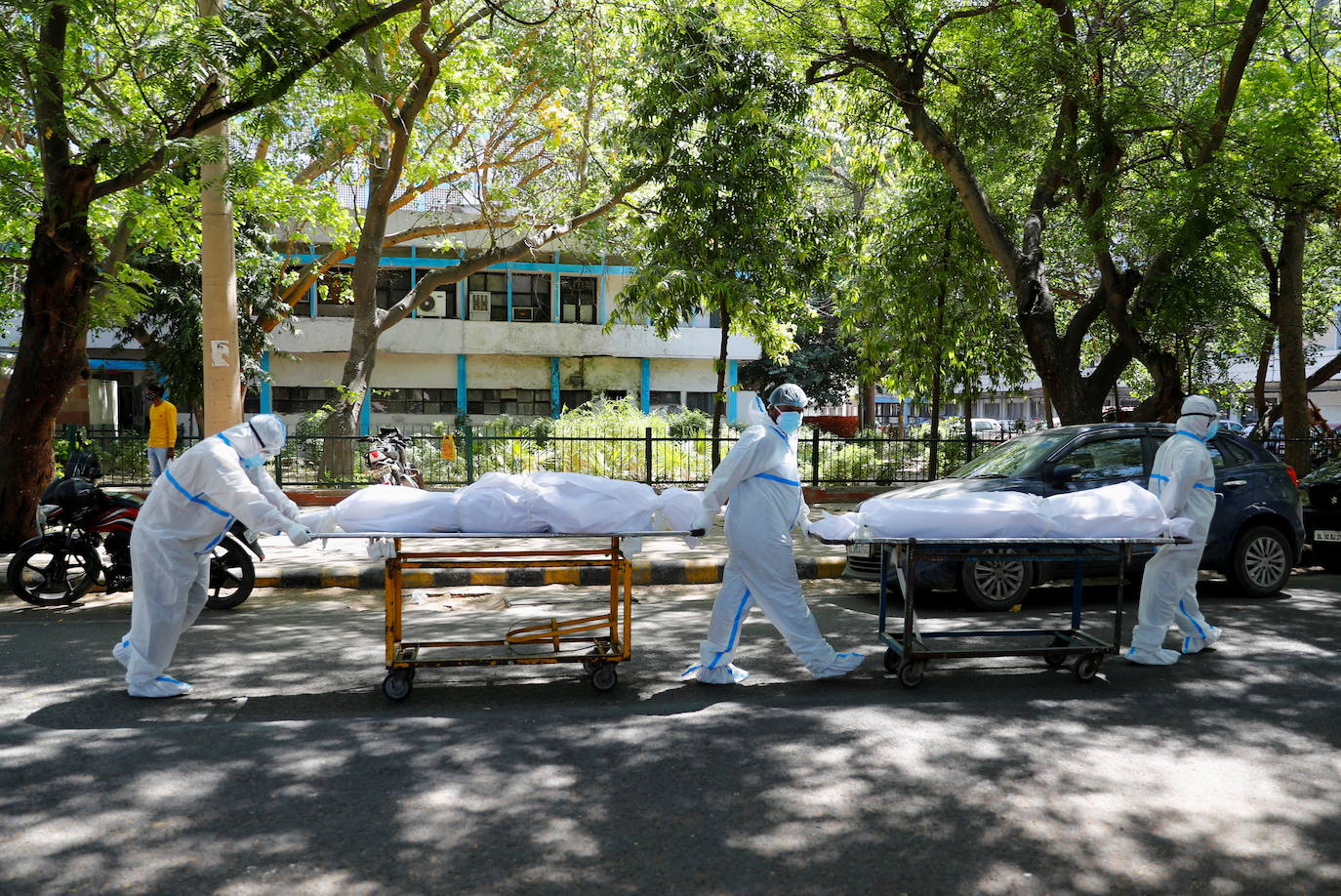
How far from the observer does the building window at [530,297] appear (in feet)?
108

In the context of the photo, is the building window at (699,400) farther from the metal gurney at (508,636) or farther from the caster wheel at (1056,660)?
the metal gurney at (508,636)

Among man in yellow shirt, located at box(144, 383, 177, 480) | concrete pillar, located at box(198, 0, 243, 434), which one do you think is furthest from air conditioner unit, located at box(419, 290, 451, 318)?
concrete pillar, located at box(198, 0, 243, 434)

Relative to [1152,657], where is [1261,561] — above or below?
above

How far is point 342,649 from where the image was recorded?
697 centimetres

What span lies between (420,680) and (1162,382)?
11.3m

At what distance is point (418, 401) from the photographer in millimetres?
32125

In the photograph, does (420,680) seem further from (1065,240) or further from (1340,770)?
(1065,240)

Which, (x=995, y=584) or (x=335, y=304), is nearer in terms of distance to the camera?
(x=995, y=584)

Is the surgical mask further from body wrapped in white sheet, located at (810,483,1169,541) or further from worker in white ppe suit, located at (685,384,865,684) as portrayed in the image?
body wrapped in white sheet, located at (810,483,1169,541)

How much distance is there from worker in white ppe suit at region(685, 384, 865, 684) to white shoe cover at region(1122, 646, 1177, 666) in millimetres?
1939

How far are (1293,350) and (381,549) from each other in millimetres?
15736

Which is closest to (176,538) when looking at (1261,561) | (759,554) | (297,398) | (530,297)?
(759,554)

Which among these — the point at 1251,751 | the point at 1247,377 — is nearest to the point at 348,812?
the point at 1251,751

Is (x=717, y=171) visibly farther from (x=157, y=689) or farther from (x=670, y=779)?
(x=670, y=779)
